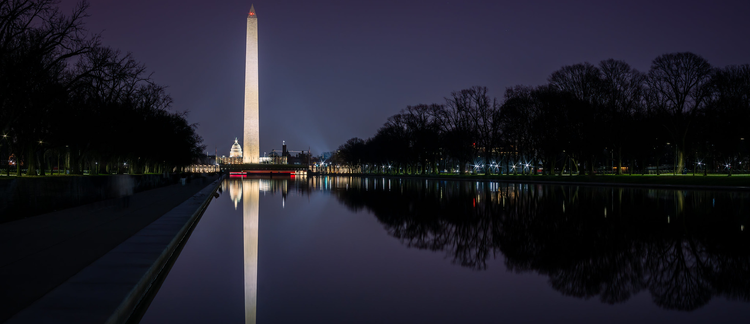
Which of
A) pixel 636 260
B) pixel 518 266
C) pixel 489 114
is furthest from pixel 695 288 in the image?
pixel 489 114

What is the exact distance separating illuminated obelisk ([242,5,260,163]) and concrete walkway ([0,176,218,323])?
274ft

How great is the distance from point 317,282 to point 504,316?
9.79 ft

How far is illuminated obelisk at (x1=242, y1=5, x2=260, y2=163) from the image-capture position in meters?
98.0

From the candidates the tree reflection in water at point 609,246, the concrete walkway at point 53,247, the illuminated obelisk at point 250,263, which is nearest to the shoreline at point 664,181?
the tree reflection in water at point 609,246

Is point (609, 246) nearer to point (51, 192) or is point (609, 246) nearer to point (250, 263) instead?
point (250, 263)

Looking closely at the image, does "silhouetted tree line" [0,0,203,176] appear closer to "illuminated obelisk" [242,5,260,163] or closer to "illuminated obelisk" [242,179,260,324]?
"illuminated obelisk" [242,179,260,324]

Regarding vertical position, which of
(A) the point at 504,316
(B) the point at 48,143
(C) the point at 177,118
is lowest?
(A) the point at 504,316

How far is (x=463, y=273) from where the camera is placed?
8969 millimetres

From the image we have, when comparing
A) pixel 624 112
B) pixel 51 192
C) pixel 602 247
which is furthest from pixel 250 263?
pixel 624 112

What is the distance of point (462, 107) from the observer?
75750mm

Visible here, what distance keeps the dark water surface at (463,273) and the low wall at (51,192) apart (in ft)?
18.4

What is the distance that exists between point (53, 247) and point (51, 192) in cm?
968

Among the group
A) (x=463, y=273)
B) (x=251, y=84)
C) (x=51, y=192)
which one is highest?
(x=251, y=84)

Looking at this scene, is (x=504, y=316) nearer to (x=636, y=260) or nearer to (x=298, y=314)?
(x=298, y=314)
